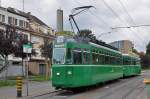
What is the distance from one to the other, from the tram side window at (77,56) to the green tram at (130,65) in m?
20.6

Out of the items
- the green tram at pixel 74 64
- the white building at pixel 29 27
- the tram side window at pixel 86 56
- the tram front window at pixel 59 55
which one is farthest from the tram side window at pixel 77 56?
the white building at pixel 29 27

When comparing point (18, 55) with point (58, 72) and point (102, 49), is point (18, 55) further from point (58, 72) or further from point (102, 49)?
point (58, 72)

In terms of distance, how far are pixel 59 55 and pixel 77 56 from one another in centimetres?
119

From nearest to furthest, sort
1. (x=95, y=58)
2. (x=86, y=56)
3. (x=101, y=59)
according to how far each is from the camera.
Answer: (x=86, y=56), (x=95, y=58), (x=101, y=59)

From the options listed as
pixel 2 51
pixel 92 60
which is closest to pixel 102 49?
pixel 92 60

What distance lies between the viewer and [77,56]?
83.2 ft

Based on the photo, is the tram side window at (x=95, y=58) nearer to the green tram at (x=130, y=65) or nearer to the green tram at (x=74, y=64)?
the green tram at (x=74, y=64)

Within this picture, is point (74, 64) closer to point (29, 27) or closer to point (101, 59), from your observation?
point (101, 59)

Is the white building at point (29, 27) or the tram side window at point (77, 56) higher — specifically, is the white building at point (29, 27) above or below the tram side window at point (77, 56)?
above

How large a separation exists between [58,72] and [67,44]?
176 centimetres

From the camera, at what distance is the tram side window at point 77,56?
25070mm

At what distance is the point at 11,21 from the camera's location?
245ft

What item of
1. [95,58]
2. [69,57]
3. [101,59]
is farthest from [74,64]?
[101,59]

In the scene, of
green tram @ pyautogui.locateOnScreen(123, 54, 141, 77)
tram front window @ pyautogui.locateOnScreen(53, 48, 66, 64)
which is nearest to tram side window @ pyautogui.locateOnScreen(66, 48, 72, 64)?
tram front window @ pyautogui.locateOnScreen(53, 48, 66, 64)
